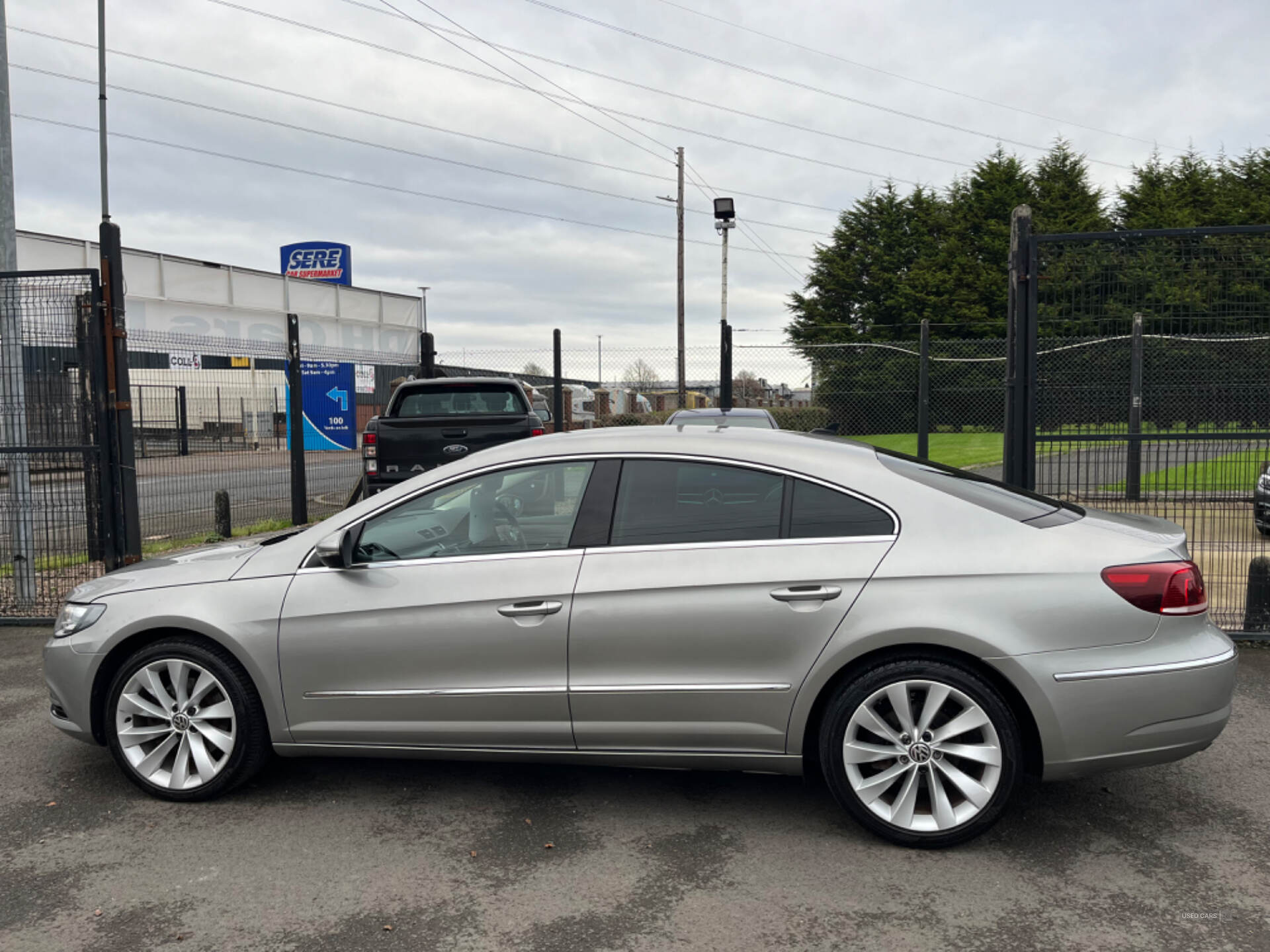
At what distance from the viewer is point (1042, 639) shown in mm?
3512

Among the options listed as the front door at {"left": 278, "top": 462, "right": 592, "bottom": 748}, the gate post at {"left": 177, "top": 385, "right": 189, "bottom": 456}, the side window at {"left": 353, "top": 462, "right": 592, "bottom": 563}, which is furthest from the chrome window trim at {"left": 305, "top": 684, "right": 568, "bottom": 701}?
the gate post at {"left": 177, "top": 385, "right": 189, "bottom": 456}

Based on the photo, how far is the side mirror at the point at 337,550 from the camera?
13.1ft

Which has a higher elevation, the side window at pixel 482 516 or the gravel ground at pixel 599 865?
the side window at pixel 482 516

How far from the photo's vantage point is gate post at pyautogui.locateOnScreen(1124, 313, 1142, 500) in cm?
661

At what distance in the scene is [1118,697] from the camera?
11.5 feet

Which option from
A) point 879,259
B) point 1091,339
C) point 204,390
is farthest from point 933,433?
point 879,259

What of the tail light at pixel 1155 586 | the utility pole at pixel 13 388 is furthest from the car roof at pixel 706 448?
the utility pole at pixel 13 388

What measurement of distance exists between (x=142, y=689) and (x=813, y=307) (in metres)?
40.8

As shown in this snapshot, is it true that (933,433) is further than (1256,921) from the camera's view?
Yes

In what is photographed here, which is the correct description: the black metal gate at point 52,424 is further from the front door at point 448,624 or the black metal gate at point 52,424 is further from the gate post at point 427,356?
the gate post at point 427,356

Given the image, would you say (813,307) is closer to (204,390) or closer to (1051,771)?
(204,390)

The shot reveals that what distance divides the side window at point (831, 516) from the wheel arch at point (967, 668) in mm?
439

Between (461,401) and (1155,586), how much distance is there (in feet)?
27.0

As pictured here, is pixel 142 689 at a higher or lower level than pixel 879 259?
lower
